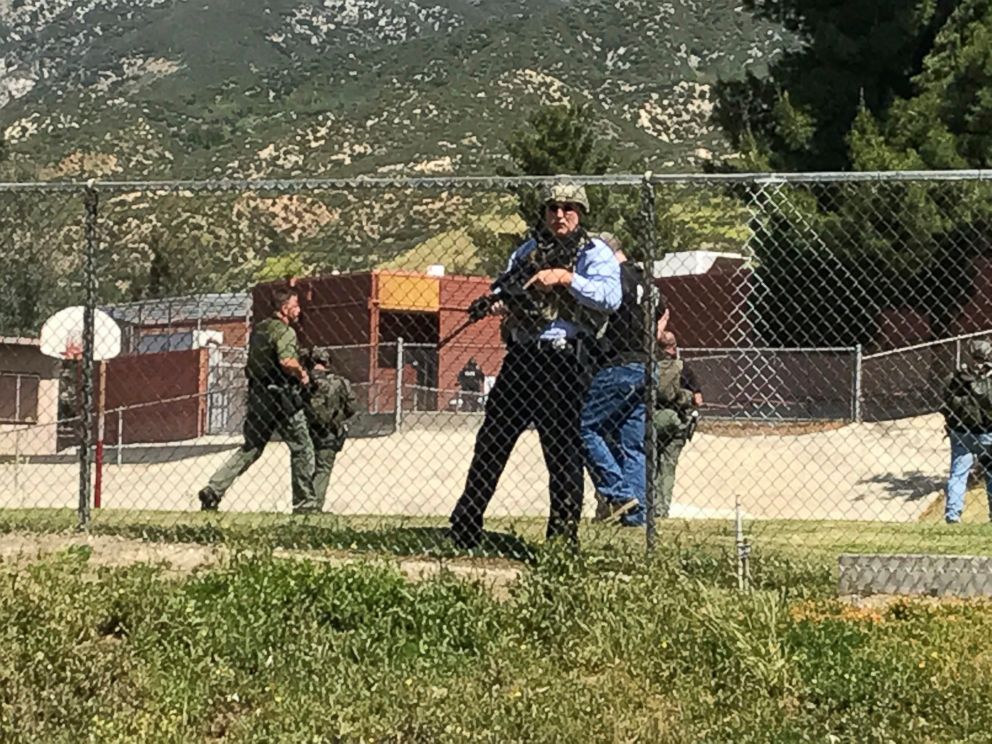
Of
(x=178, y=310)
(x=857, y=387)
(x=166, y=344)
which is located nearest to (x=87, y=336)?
(x=178, y=310)

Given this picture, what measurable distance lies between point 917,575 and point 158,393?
2617 cm

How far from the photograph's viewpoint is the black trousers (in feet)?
26.1

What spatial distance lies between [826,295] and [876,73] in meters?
8.76

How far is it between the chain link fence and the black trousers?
0.01m

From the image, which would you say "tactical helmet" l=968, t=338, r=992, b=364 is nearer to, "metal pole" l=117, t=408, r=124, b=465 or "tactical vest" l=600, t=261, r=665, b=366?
"tactical vest" l=600, t=261, r=665, b=366

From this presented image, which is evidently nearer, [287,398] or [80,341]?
[287,398]

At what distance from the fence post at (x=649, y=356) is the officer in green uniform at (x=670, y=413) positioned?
3.71 m

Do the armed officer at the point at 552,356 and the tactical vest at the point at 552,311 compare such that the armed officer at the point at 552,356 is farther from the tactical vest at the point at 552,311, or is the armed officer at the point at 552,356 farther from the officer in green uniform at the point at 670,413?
the officer in green uniform at the point at 670,413

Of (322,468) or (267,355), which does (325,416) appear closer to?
(322,468)

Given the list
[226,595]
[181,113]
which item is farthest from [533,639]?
[181,113]

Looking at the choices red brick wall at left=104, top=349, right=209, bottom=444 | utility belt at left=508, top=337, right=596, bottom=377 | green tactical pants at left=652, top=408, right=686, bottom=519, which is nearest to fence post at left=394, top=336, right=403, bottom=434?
red brick wall at left=104, top=349, right=209, bottom=444

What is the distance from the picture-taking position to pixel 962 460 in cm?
A: 1340

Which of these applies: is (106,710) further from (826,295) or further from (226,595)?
(826,295)

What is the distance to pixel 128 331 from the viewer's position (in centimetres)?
2234
